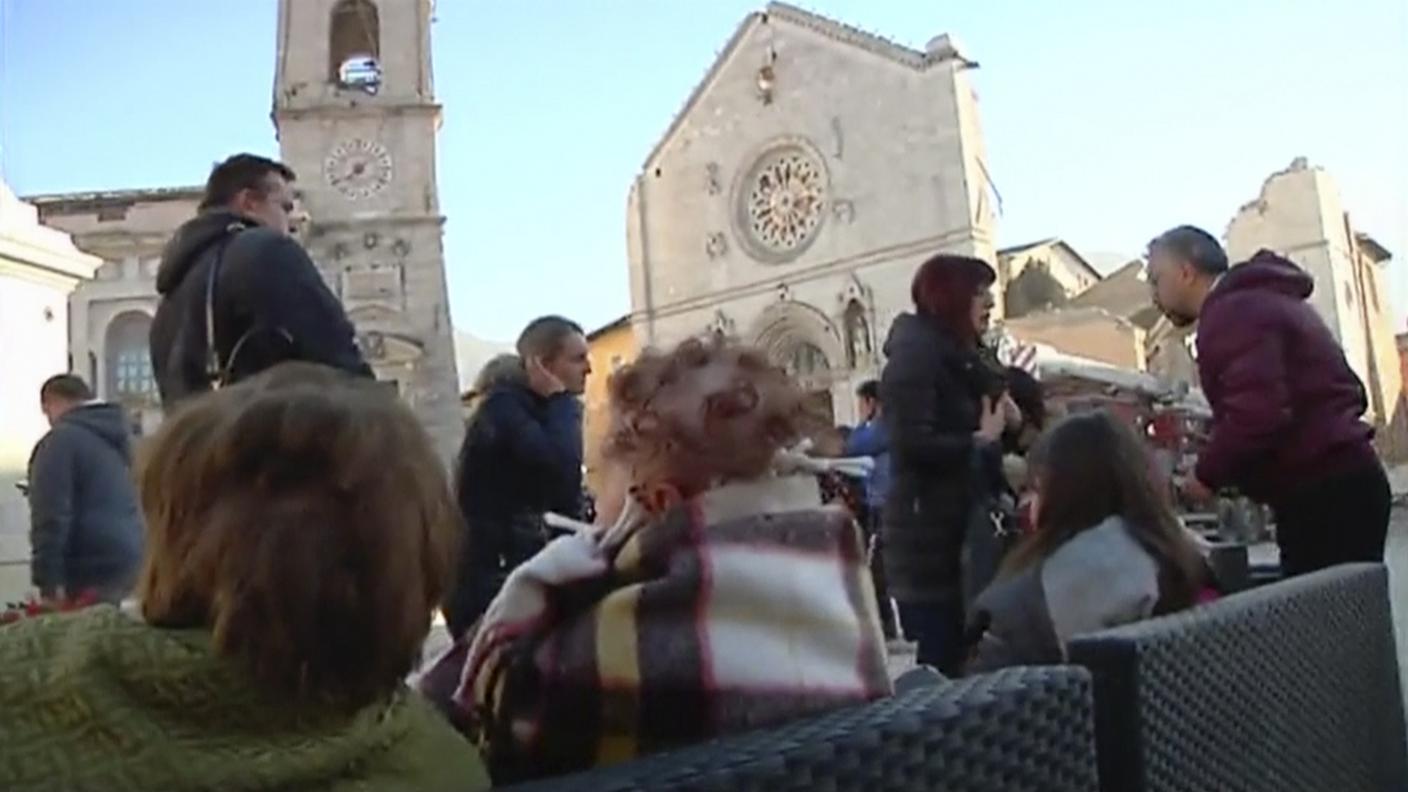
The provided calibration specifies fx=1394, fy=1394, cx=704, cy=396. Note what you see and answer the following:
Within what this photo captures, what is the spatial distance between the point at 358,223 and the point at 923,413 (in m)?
27.2

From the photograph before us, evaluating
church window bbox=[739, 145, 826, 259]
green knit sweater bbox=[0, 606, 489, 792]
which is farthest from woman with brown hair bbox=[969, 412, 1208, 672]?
church window bbox=[739, 145, 826, 259]

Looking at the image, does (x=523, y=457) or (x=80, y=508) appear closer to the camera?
(x=523, y=457)

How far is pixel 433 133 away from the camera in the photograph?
98.8ft

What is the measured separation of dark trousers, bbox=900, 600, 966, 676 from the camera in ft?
12.2

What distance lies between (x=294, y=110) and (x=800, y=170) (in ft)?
42.0

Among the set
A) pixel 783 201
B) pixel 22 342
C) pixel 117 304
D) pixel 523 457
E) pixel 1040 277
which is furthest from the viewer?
pixel 1040 277

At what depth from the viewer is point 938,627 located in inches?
146

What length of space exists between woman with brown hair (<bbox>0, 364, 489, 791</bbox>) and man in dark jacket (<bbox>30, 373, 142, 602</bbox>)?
3.75m

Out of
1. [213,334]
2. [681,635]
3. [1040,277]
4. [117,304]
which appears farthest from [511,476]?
[1040,277]

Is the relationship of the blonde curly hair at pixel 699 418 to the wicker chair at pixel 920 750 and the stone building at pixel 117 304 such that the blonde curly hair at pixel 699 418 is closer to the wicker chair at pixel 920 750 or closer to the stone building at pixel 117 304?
the wicker chair at pixel 920 750

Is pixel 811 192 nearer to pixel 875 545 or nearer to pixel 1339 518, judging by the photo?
pixel 875 545

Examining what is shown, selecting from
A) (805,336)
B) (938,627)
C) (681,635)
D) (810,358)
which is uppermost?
(805,336)

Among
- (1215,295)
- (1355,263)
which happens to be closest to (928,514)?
(1215,295)

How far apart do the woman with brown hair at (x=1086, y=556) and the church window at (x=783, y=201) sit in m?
33.0
